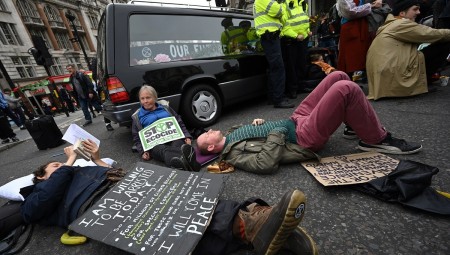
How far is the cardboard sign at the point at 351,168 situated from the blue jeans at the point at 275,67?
7.04 feet

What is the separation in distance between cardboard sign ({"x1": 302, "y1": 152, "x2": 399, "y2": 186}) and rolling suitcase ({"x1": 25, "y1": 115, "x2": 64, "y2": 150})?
17.6 feet

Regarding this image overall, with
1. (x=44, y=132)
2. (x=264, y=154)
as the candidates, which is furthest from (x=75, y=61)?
(x=264, y=154)

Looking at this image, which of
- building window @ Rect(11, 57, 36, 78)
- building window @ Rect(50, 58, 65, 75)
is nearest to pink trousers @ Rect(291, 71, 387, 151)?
building window @ Rect(11, 57, 36, 78)

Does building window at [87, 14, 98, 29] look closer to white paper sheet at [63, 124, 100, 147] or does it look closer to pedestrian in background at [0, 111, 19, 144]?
pedestrian in background at [0, 111, 19, 144]

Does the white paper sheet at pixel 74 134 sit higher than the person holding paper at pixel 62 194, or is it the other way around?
the white paper sheet at pixel 74 134

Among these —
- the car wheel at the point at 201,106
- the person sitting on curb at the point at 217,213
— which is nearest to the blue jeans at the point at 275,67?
the car wheel at the point at 201,106

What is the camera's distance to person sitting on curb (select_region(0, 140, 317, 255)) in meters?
1.02

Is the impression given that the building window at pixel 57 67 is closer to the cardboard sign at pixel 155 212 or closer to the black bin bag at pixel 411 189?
the cardboard sign at pixel 155 212

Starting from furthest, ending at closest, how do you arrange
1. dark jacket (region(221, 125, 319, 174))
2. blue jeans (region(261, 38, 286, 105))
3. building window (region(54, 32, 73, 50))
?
building window (region(54, 32, 73, 50)), blue jeans (region(261, 38, 286, 105)), dark jacket (region(221, 125, 319, 174))

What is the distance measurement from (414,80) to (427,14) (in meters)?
4.14

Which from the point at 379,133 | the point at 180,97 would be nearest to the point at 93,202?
the point at 180,97

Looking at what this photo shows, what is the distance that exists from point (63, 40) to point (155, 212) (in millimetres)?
38905

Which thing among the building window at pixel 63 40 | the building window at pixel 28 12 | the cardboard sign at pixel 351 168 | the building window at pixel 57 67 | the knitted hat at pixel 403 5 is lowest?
the cardboard sign at pixel 351 168

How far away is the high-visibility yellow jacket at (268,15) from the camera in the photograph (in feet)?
11.1
